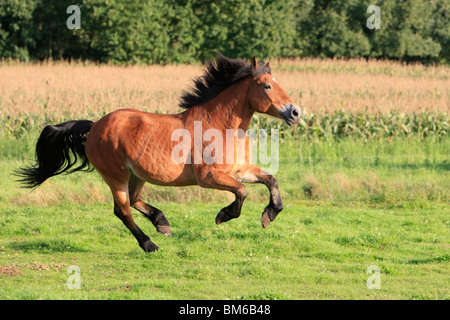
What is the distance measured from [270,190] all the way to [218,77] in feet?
4.76

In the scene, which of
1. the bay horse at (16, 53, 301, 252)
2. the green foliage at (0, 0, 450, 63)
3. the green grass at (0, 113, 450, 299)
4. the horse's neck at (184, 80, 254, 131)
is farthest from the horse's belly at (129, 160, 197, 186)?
the green foliage at (0, 0, 450, 63)

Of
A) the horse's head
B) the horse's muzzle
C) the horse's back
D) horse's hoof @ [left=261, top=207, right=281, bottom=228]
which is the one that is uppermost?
the horse's head

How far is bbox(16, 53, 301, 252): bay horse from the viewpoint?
7164mm

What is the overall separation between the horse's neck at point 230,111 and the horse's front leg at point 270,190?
0.50 metres

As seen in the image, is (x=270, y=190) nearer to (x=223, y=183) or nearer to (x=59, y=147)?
(x=223, y=183)

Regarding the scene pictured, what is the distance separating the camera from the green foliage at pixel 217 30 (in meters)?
40.2

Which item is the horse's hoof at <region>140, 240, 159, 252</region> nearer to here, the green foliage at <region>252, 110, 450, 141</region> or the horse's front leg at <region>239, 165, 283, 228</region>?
the horse's front leg at <region>239, 165, 283, 228</region>

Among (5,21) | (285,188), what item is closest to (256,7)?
(5,21)

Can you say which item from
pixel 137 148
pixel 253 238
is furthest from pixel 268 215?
pixel 253 238

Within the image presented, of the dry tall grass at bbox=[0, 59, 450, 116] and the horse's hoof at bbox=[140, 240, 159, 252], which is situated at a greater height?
the dry tall grass at bbox=[0, 59, 450, 116]

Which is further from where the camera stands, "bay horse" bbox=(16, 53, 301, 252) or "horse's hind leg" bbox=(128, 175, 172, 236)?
"horse's hind leg" bbox=(128, 175, 172, 236)

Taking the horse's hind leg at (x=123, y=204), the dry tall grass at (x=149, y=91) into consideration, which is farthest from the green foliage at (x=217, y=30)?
the horse's hind leg at (x=123, y=204)

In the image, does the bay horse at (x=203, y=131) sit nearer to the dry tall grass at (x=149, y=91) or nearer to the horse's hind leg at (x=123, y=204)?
the horse's hind leg at (x=123, y=204)

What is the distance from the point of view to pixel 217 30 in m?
43.6
